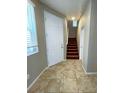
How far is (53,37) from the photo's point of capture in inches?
249

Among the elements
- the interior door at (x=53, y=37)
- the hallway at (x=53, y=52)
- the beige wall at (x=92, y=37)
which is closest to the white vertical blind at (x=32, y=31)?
the hallway at (x=53, y=52)

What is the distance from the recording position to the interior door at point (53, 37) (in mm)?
5781

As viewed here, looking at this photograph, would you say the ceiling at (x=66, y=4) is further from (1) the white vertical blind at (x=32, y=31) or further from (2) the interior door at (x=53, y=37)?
(1) the white vertical blind at (x=32, y=31)

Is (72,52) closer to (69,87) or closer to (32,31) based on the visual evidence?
(32,31)

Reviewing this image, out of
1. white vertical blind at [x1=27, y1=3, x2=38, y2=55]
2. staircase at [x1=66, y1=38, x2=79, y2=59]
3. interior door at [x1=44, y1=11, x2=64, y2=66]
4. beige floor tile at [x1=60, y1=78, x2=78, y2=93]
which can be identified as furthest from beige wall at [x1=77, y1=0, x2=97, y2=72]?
staircase at [x1=66, y1=38, x2=79, y2=59]

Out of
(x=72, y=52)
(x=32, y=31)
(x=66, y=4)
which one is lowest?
(x=72, y=52)

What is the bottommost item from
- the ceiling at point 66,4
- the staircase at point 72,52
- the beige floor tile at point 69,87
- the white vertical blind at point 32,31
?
the beige floor tile at point 69,87

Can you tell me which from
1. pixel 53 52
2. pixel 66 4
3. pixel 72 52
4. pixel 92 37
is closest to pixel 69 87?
pixel 92 37

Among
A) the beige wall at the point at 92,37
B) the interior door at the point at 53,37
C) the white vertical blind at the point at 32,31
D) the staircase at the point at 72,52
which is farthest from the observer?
the staircase at the point at 72,52
